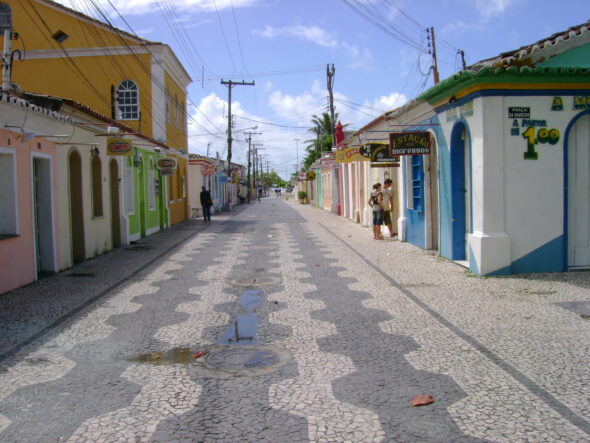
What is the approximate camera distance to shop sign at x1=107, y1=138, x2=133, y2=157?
14.4 m

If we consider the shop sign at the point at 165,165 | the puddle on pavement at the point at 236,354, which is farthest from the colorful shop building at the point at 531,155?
the shop sign at the point at 165,165

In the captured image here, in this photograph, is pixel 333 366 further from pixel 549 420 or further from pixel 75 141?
pixel 75 141

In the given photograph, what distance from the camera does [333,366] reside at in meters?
5.39

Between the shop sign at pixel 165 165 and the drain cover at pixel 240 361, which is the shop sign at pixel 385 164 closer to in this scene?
the shop sign at pixel 165 165

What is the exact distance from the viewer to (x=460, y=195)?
11.6 metres

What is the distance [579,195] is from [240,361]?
7.56 meters

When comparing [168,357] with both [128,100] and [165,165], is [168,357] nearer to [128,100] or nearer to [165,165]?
[165,165]

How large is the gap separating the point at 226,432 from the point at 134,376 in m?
1.57

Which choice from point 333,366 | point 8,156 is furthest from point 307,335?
point 8,156

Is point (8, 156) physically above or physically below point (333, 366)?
above

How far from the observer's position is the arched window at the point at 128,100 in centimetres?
2519

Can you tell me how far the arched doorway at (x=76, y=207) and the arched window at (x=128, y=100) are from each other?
40.8 ft

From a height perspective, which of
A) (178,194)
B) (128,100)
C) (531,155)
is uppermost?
(128,100)

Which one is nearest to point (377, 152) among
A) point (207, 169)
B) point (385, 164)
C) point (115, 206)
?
point (385, 164)
